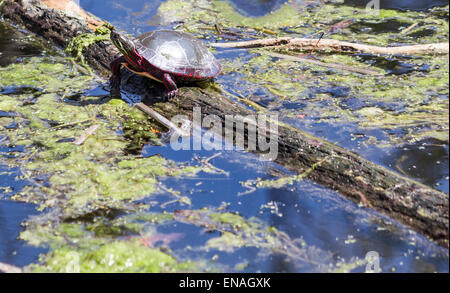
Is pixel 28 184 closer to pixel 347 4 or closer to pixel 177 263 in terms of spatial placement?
pixel 177 263

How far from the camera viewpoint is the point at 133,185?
3.33 metres

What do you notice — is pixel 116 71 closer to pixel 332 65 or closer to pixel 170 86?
pixel 170 86

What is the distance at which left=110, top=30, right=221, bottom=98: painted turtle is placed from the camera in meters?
4.15

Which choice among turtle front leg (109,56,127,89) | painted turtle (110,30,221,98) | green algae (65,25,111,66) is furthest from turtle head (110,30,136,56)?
green algae (65,25,111,66)

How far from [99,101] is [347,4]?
4.66 metres

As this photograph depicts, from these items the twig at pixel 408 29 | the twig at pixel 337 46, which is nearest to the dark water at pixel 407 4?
the twig at pixel 408 29

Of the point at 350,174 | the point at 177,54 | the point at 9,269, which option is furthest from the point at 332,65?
the point at 9,269

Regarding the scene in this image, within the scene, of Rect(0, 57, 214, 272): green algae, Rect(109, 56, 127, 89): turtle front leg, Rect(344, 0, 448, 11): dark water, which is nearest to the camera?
Rect(0, 57, 214, 272): green algae

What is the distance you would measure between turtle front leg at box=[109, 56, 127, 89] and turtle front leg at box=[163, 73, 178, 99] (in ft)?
1.85

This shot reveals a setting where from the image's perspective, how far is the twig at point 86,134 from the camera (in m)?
3.83

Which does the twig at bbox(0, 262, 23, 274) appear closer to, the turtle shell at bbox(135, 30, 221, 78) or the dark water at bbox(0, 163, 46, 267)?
the dark water at bbox(0, 163, 46, 267)

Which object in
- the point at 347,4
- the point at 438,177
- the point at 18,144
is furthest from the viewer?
the point at 347,4

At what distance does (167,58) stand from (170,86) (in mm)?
273

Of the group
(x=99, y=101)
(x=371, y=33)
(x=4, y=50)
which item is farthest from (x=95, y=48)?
(x=371, y=33)
